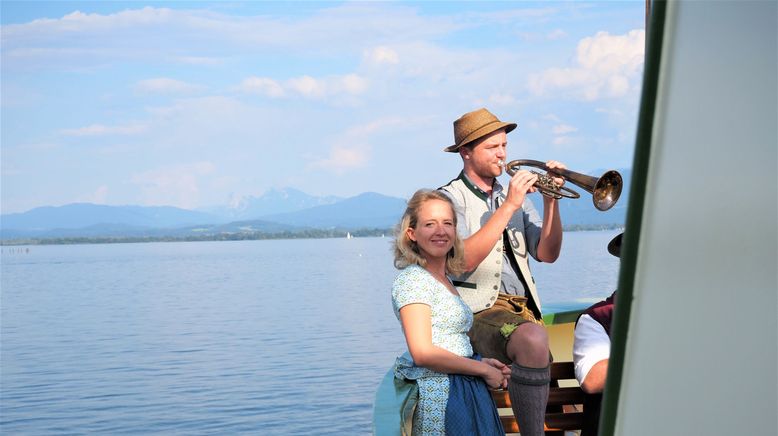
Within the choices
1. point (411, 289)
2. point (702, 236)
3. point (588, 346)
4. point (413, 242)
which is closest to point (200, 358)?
point (413, 242)

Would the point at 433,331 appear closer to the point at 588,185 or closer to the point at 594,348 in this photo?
the point at 594,348

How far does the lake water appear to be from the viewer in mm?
16422

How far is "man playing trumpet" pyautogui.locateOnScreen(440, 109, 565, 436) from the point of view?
4.22 metres

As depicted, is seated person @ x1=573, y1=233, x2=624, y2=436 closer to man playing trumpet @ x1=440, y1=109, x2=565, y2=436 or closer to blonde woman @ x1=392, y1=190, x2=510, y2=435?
blonde woman @ x1=392, y1=190, x2=510, y2=435

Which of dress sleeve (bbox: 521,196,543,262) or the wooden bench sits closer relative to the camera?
the wooden bench

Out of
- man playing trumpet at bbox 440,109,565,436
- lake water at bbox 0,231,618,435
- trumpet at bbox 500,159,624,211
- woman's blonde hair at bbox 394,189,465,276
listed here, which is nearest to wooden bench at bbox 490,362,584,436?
man playing trumpet at bbox 440,109,565,436

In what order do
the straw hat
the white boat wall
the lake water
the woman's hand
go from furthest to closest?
the lake water
the straw hat
the woman's hand
the white boat wall

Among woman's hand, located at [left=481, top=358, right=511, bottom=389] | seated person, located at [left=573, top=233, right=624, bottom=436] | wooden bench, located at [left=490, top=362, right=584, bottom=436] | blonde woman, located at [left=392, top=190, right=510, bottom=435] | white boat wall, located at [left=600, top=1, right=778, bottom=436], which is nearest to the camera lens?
white boat wall, located at [left=600, top=1, right=778, bottom=436]

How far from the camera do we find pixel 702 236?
1122 millimetres

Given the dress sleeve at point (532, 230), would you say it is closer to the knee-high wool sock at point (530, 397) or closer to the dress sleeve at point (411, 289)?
the knee-high wool sock at point (530, 397)

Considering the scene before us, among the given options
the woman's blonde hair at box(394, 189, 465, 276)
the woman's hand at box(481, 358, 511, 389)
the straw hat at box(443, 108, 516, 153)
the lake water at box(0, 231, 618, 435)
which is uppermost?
the straw hat at box(443, 108, 516, 153)

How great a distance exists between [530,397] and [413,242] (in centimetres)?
75

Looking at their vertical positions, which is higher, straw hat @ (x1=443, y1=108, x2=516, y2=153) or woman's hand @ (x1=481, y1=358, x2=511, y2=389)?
straw hat @ (x1=443, y1=108, x2=516, y2=153)

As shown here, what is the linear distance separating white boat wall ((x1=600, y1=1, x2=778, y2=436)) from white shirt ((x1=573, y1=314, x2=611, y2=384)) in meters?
2.28
